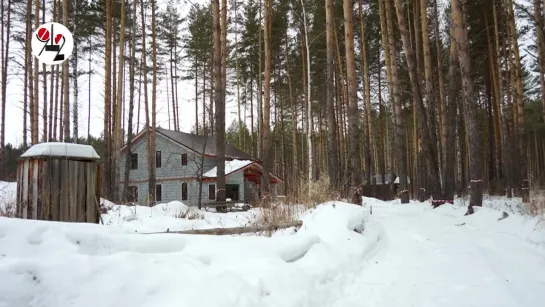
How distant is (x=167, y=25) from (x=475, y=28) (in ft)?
67.8

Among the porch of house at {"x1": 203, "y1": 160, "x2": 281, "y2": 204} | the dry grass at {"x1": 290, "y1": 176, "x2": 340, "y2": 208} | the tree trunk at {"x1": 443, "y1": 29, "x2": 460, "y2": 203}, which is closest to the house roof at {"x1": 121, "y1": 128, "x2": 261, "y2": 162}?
the porch of house at {"x1": 203, "y1": 160, "x2": 281, "y2": 204}

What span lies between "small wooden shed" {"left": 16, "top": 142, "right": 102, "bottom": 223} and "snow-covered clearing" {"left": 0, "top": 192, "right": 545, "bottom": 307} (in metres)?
1.16

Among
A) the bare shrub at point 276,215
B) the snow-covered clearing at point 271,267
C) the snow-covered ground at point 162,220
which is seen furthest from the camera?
the snow-covered ground at point 162,220

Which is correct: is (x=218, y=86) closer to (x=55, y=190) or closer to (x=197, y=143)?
(x=55, y=190)

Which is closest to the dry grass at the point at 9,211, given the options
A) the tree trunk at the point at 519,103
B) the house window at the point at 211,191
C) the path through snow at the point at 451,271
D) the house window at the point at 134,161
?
the path through snow at the point at 451,271

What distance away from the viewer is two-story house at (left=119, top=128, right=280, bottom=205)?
23547 millimetres

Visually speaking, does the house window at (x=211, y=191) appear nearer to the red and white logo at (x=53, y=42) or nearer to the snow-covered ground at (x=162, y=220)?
the snow-covered ground at (x=162, y=220)

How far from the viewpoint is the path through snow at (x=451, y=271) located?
3311 mm

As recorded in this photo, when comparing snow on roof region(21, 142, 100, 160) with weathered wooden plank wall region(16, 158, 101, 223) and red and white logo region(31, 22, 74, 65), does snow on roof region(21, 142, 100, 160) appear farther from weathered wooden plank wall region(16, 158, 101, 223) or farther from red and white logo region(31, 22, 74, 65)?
red and white logo region(31, 22, 74, 65)

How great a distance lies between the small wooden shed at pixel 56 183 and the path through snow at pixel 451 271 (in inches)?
140

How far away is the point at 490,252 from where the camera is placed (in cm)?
514

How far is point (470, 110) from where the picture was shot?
9.60 m

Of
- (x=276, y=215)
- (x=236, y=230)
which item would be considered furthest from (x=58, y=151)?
(x=276, y=215)

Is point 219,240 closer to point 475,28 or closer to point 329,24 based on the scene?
point 329,24
